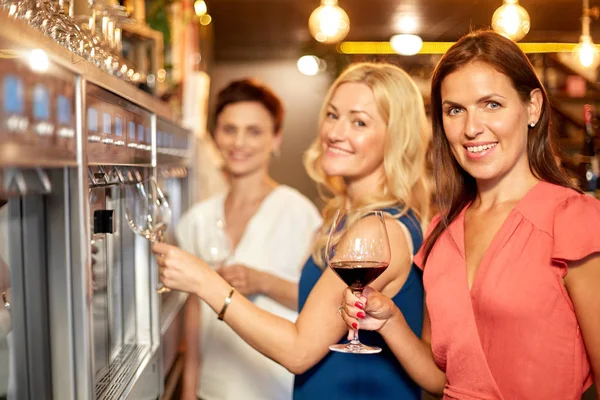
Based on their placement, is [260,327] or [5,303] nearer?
[5,303]

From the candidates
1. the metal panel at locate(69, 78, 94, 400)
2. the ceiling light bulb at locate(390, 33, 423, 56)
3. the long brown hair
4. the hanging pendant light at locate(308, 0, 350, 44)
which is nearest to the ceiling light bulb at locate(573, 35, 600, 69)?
the long brown hair

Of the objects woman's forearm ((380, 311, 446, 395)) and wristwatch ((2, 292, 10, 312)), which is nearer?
wristwatch ((2, 292, 10, 312))

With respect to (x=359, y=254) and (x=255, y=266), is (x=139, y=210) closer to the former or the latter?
(x=359, y=254)

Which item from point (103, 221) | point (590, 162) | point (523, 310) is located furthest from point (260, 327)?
point (590, 162)

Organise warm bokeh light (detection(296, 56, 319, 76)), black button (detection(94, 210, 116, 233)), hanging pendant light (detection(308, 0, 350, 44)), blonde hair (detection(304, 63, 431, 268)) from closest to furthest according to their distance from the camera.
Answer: black button (detection(94, 210, 116, 233)) → blonde hair (detection(304, 63, 431, 268)) → hanging pendant light (detection(308, 0, 350, 44)) → warm bokeh light (detection(296, 56, 319, 76))

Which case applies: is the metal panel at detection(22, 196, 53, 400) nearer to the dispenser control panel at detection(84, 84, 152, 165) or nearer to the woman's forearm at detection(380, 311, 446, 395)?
the dispenser control panel at detection(84, 84, 152, 165)

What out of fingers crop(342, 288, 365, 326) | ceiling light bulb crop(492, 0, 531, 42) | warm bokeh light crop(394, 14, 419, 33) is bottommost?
fingers crop(342, 288, 365, 326)

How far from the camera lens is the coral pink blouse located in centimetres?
137

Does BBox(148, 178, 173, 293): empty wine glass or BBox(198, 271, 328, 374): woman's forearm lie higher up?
BBox(148, 178, 173, 293): empty wine glass

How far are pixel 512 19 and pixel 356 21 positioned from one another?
542cm

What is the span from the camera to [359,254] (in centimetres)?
144

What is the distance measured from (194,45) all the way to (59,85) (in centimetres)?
472

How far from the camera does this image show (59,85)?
3.26 ft

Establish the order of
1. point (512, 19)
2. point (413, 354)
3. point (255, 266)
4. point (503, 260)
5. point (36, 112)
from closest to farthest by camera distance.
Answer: point (36, 112) → point (503, 260) → point (413, 354) → point (512, 19) → point (255, 266)
